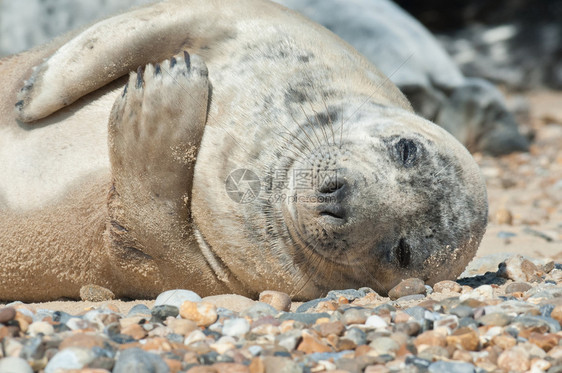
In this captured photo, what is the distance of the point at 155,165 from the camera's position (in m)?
3.48

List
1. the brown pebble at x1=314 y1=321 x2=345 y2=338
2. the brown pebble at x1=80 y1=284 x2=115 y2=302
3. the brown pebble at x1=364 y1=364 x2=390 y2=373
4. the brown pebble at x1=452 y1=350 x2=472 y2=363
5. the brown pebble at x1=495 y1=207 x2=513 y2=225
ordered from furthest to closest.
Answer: the brown pebble at x1=495 y1=207 x2=513 y2=225 → the brown pebble at x1=80 y1=284 x2=115 y2=302 → the brown pebble at x1=314 y1=321 x2=345 y2=338 → the brown pebble at x1=452 y1=350 x2=472 y2=363 → the brown pebble at x1=364 y1=364 x2=390 y2=373

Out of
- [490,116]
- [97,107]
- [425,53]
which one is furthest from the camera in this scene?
[490,116]

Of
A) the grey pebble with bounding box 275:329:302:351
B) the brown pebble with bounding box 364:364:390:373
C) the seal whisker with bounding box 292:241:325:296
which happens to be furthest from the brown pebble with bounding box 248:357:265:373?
the seal whisker with bounding box 292:241:325:296

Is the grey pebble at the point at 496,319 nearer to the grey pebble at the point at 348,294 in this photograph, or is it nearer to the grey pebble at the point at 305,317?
the grey pebble at the point at 305,317

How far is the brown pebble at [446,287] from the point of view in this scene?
3.44 meters

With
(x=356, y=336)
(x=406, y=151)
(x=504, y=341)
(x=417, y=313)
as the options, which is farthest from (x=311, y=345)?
(x=406, y=151)

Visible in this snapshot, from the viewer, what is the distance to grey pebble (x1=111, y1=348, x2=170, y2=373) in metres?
2.22

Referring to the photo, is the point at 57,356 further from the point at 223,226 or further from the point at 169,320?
the point at 223,226

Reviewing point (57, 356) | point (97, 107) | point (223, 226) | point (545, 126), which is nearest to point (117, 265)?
point (223, 226)

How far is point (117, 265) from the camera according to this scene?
365cm

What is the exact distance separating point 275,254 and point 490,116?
20.5ft

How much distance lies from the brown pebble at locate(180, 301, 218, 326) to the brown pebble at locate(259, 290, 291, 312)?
0.41 metres

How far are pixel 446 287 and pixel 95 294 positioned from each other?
1637 millimetres

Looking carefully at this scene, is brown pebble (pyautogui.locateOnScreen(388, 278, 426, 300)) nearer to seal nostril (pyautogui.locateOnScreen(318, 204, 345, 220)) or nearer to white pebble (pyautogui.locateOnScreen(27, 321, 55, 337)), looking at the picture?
seal nostril (pyautogui.locateOnScreen(318, 204, 345, 220))
